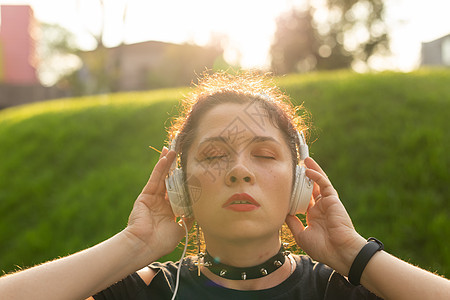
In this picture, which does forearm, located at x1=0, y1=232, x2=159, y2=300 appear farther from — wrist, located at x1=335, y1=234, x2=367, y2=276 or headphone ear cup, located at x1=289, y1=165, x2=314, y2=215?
wrist, located at x1=335, y1=234, x2=367, y2=276

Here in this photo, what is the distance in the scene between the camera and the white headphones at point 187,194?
6.06 ft

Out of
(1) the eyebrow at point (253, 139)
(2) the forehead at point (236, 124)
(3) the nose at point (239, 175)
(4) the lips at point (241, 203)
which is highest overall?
(2) the forehead at point (236, 124)

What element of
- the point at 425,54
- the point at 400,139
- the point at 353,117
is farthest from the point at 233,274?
the point at 425,54

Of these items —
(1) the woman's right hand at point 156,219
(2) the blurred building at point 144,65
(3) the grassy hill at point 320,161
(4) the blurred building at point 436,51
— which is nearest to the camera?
(1) the woman's right hand at point 156,219

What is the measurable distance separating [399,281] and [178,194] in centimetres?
93

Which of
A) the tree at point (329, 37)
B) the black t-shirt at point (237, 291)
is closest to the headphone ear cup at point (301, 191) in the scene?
the black t-shirt at point (237, 291)

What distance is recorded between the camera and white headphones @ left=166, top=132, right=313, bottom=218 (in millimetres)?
1846

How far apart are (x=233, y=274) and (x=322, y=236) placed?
1.38ft

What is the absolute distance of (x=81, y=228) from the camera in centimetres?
545

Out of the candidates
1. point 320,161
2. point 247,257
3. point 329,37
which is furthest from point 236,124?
point 329,37

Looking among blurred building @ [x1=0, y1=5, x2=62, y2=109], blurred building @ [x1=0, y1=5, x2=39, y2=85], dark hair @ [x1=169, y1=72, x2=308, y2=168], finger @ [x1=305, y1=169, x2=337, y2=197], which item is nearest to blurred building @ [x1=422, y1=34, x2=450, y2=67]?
blurred building @ [x1=0, y1=5, x2=62, y2=109]

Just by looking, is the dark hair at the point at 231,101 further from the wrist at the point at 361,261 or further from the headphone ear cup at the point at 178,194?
the wrist at the point at 361,261

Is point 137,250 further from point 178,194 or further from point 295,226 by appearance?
point 295,226

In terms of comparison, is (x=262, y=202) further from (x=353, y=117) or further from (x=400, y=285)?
(x=353, y=117)
